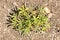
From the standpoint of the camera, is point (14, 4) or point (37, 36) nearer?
point (37, 36)

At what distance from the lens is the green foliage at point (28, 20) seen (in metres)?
3.96

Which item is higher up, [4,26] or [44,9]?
[44,9]

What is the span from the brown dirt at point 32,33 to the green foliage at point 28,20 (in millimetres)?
115

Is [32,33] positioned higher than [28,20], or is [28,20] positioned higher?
[28,20]

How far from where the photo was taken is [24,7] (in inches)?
168

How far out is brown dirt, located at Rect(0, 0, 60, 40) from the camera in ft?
13.0

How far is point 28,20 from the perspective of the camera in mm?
3963

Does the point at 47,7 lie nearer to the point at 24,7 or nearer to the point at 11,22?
the point at 24,7

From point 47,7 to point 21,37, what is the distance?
0.92 m

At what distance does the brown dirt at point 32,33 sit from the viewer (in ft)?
13.0

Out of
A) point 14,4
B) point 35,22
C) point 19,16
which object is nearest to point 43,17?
point 35,22

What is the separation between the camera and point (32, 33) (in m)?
3.98

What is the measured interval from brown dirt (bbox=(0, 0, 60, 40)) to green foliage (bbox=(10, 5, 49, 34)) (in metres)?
0.11

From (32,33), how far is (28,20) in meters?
0.27
